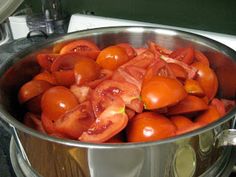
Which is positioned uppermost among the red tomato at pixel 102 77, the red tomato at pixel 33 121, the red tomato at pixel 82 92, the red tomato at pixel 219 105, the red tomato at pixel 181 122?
the red tomato at pixel 102 77

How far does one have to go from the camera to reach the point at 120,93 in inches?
21.0

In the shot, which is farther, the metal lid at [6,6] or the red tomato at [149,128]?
the metal lid at [6,6]

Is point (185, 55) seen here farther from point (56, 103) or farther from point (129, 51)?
point (56, 103)

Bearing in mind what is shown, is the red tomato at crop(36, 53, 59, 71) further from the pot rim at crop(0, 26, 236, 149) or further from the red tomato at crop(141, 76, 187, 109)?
the red tomato at crop(141, 76, 187, 109)

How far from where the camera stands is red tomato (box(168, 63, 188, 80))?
1.92 feet

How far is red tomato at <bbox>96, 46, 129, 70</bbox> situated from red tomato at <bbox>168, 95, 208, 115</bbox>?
0.16 meters

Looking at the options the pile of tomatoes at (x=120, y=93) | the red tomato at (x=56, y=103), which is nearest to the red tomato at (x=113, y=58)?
the pile of tomatoes at (x=120, y=93)

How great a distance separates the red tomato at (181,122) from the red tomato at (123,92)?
0.05 metres

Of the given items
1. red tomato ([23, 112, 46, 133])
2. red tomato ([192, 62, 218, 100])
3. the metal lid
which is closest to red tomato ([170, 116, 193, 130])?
red tomato ([192, 62, 218, 100])

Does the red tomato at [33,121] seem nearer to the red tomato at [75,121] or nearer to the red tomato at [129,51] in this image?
the red tomato at [75,121]

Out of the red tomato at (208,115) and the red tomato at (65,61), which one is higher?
the red tomato at (65,61)

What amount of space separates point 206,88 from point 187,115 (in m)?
0.09

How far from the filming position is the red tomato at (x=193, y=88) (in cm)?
56

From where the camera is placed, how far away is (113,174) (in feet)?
1.41
